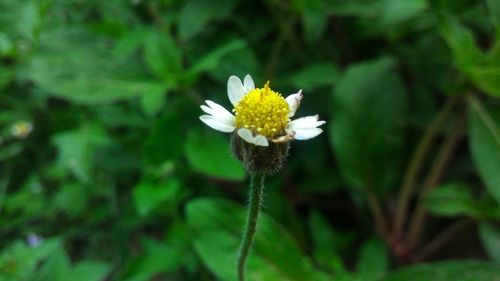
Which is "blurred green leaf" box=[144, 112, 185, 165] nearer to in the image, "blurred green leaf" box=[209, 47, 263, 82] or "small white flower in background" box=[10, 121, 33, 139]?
"blurred green leaf" box=[209, 47, 263, 82]

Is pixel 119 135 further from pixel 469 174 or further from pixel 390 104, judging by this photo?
pixel 469 174

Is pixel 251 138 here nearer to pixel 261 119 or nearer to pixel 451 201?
pixel 261 119

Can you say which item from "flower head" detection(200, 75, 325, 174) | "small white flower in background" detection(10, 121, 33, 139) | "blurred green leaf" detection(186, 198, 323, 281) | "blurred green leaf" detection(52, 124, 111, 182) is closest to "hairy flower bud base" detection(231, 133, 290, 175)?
"flower head" detection(200, 75, 325, 174)

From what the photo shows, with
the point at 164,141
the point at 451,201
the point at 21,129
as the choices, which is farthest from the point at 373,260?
the point at 21,129

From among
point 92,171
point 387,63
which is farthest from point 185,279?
point 387,63

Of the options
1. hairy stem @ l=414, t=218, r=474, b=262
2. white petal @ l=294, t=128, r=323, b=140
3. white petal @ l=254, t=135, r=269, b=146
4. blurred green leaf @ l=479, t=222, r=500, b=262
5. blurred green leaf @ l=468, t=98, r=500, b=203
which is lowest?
hairy stem @ l=414, t=218, r=474, b=262

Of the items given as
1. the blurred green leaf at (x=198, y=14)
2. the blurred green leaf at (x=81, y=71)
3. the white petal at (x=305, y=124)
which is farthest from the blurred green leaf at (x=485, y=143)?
the blurred green leaf at (x=81, y=71)
